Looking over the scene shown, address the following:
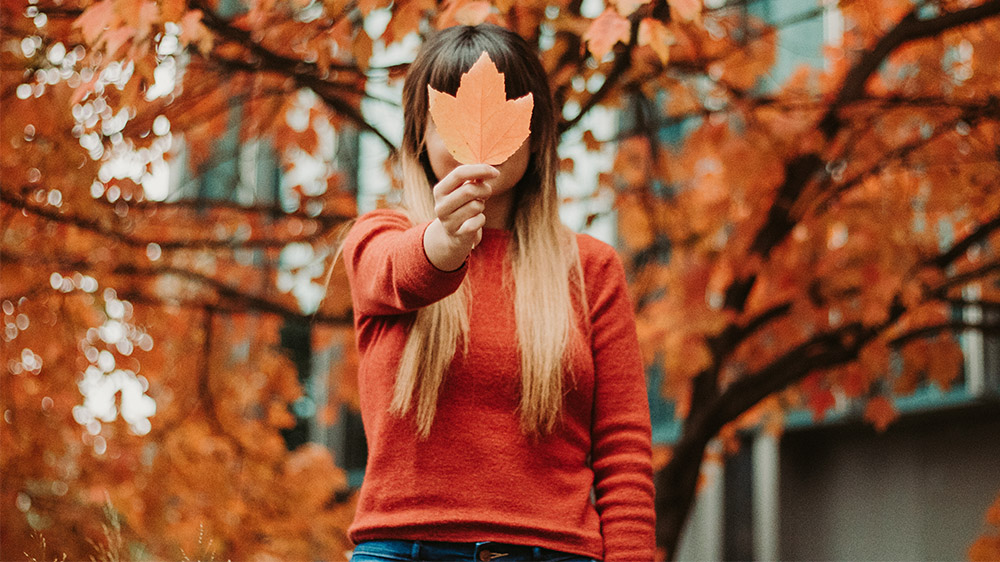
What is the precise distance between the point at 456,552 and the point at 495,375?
288mm

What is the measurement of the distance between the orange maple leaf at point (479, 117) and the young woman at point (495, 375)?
156mm

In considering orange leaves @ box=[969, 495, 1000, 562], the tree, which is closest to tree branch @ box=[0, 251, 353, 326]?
the tree

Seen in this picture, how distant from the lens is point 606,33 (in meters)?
2.24

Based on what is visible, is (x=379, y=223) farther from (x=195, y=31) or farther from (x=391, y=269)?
(x=195, y=31)

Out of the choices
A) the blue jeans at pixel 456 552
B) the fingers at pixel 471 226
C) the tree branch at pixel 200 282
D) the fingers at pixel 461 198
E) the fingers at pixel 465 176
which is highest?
the tree branch at pixel 200 282

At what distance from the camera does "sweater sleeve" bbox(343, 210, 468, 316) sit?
1392mm

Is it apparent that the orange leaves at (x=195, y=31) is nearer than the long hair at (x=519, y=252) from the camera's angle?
No

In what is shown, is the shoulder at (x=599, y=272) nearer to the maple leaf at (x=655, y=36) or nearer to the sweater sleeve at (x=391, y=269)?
the sweater sleeve at (x=391, y=269)

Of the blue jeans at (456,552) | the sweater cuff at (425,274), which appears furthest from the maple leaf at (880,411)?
the sweater cuff at (425,274)

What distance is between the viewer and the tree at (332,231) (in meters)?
3.05

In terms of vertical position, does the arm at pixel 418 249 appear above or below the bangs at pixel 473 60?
below

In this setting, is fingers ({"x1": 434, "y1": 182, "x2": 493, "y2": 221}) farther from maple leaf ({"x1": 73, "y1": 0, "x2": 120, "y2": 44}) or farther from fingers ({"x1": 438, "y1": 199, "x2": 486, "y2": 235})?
maple leaf ({"x1": 73, "y1": 0, "x2": 120, "y2": 44})

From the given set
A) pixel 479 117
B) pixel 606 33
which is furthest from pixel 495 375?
pixel 606 33

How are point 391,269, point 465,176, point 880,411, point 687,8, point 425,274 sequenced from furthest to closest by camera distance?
point 880,411 → point 687,8 → point 391,269 → point 425,274 → point 465,176
